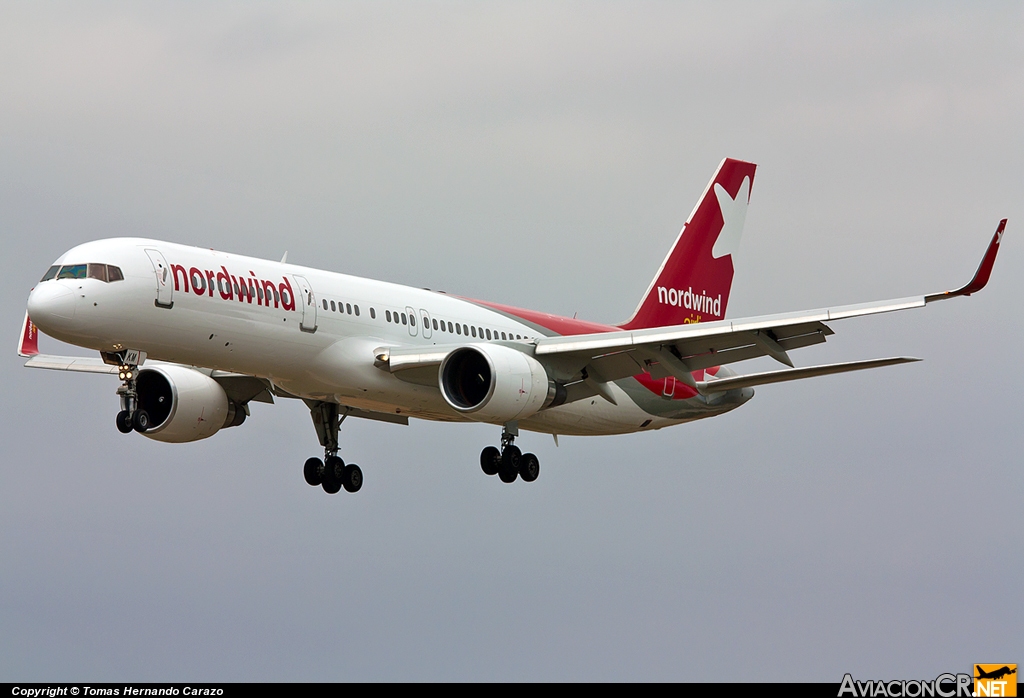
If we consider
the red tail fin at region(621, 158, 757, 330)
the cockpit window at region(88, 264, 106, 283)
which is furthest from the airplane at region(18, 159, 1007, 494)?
the red tail fin at region(621, 158, 757, 330)

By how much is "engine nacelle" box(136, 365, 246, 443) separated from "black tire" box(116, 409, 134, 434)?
17.3 feet

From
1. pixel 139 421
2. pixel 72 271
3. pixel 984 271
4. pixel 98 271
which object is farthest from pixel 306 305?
pixel 984 271

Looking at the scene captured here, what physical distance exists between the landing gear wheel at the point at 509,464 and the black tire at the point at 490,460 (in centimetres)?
16

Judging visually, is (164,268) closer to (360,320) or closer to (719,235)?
(360,320)

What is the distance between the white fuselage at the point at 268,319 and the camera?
1176 inches

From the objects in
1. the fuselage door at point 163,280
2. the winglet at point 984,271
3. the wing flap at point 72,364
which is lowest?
the winglet at point 984,271

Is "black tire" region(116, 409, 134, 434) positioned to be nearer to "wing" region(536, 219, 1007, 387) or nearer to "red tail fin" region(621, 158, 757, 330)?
"wing" region(536, 219, 1007, 387)

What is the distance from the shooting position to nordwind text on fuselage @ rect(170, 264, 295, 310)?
3086 centimetres

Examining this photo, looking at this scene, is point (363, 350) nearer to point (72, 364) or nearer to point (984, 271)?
point (72, 364)

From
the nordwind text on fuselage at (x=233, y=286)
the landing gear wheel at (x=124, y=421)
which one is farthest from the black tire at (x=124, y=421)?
the nordwind text on fuselage at (x=233, y=286)

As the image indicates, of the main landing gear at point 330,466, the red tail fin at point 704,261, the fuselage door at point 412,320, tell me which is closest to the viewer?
the fuselage door at point 412,320

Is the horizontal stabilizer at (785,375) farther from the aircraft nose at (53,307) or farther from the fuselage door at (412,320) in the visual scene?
the aircraft nose at (53,307)

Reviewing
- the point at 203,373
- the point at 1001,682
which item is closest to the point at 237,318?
the point at 203,373

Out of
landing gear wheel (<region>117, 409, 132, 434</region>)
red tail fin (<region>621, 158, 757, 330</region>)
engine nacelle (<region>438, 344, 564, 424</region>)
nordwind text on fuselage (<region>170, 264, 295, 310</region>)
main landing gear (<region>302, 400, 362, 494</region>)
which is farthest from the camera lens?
red tail fin (<region>621, 158, 757, 330</region>)
